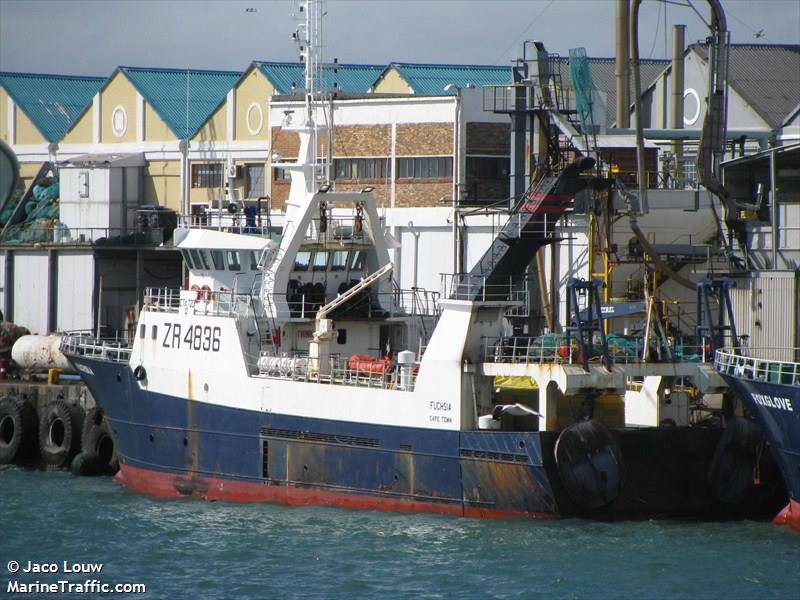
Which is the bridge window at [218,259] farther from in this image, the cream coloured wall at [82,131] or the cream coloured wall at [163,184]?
the cream coloured wall at [82,131]

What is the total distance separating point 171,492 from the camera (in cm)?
3005

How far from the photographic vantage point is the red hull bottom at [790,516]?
981 inches

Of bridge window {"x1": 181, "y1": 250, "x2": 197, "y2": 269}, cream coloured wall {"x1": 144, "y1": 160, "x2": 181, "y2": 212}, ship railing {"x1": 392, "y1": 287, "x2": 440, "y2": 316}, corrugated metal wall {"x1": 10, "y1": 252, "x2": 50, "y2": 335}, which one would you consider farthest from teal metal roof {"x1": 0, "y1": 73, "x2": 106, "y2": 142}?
ship railing {"x1": 392, "y1": 287, "x2": 440, "y2": 316}

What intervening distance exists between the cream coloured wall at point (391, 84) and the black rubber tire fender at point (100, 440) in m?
16.7

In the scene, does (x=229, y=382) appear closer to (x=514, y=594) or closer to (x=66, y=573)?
(x=66, y=573)

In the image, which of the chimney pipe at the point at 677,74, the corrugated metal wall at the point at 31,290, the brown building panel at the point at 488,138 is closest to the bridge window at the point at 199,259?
the brown building panel at the point at 488,138

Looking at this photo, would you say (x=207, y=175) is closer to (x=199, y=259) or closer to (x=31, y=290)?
(x=31, y=290)

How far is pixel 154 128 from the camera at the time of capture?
49.3 metres

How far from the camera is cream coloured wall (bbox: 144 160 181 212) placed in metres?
48.8

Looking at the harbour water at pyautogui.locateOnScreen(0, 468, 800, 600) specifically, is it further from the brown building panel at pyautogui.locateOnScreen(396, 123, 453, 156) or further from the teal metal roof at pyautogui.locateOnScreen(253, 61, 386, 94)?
the teal metal roof at pyautogui.locateOnScreen(253, 61, 386, 94)

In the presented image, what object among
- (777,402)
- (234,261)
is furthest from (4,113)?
(777,402)

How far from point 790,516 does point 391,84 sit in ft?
82.8

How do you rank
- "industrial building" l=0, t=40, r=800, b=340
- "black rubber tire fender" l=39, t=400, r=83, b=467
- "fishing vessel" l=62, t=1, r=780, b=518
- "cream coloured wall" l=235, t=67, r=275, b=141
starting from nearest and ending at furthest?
"fishing vessel" l=62, t=1, r=780, b=518, "black rubber tire fender" l=39, t=400, r=83, b=467, "industrial building" l=0, t=40, r=800, b=340, "cream coloured wall" l=235, t=67, r=275, b=141

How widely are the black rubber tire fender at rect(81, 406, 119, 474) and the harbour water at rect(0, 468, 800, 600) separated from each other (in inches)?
235
